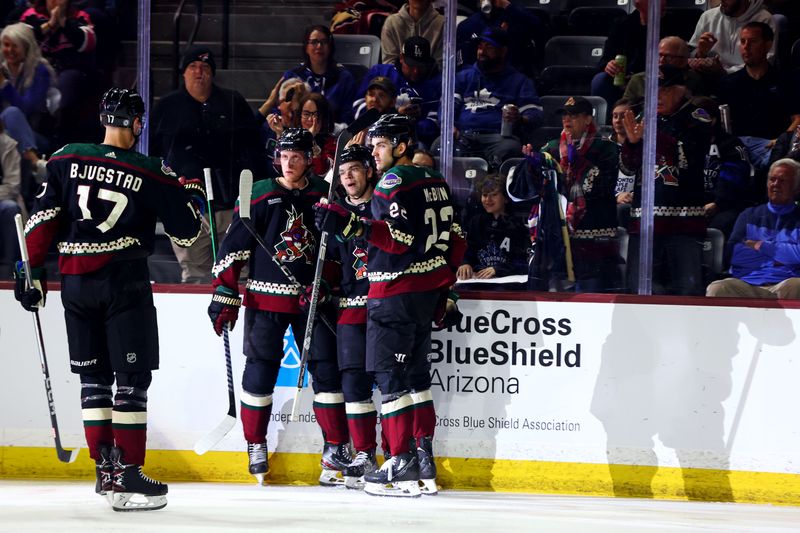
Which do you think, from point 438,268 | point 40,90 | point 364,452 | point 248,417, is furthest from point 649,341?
point 40,90

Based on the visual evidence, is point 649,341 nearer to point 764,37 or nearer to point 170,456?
point 764,37

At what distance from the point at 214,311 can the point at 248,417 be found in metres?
0.47

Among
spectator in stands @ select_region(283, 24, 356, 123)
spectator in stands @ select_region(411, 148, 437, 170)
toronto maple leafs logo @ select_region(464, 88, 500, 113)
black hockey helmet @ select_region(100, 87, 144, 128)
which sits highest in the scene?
spectator in stands @ select_region(283, 24, 356, 123)

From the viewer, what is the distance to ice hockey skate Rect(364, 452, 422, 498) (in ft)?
14.9

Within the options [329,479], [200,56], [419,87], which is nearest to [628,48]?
[419,87]

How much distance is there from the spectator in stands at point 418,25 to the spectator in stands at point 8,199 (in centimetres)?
171

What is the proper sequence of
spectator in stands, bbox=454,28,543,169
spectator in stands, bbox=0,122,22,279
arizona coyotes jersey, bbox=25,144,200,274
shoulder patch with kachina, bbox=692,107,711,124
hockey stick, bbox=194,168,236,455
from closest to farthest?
1. arizona coyotes jersey, bbox=25,144,200,274
2. hockey stick, bbox=194,168,236,455
3. shoulder patch with kachina, bbox=692,107,711,124
4. spectator in stands, bbox=454,28,543,169
5. spectator in stands, bbox=0,122,22,279

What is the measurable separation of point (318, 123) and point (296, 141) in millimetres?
466

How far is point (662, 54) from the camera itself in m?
4.98

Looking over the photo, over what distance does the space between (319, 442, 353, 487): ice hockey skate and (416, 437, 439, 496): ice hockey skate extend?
0.36 meters

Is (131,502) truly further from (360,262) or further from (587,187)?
(587,187)

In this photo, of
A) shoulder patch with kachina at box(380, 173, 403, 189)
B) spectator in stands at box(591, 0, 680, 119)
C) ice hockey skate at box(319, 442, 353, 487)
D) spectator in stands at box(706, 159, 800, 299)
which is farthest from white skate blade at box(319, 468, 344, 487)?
spectator in stands at box(591, 0, 680, 119)

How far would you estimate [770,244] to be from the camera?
4.82 metres

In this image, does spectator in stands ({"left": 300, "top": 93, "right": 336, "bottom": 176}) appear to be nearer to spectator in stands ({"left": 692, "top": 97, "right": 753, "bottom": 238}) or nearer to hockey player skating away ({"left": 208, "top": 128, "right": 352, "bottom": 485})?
hockey player skating away ({"left": 208, "top": 128, "right": 352, "bottom": 485})
